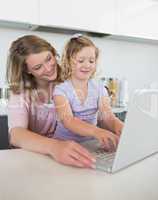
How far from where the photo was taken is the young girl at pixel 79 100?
3.37ft

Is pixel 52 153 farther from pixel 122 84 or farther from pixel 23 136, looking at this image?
pixel 122 84

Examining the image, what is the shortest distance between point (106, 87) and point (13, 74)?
0.46 meters

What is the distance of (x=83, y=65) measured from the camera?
108cm

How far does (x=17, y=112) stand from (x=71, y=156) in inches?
17.4

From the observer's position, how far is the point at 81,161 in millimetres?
638

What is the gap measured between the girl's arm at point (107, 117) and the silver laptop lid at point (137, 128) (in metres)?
0.41

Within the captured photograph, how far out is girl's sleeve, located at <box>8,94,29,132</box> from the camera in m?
1.01
